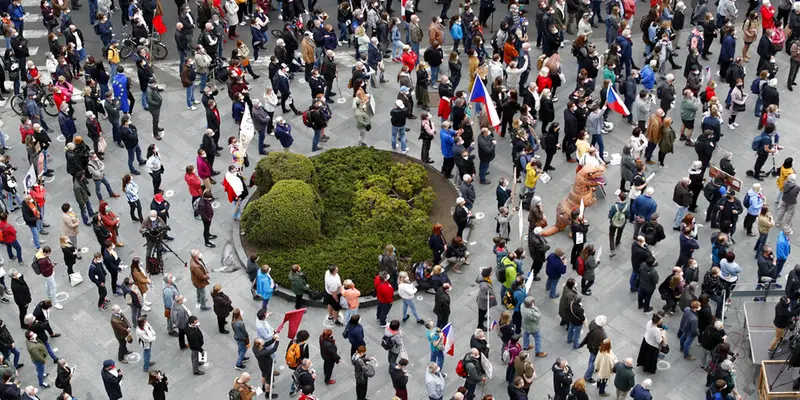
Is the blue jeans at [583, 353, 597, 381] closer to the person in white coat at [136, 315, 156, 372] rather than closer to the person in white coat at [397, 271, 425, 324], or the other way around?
the person in white coat at [397, 271, 425, 324]

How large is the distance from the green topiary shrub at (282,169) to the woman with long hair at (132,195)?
9.62 ft

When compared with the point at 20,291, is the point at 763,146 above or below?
above

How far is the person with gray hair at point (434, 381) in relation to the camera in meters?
22.2

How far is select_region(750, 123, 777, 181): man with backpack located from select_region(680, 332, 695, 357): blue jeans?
710cm

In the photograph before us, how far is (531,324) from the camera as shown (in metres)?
23.9

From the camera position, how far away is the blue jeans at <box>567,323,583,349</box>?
24.5 m

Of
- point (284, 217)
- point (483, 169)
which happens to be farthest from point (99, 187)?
point (483, 169)

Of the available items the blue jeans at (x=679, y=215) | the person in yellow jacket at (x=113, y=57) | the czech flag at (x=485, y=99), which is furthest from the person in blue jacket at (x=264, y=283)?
the person in yellow jacket at (x=113, y=57)

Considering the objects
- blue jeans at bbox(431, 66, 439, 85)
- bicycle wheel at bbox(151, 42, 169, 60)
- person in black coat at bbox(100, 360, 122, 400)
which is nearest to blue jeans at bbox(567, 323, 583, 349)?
person in black coat at bbox(100, 360, 122, 400)

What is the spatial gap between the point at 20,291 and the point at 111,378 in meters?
3.76

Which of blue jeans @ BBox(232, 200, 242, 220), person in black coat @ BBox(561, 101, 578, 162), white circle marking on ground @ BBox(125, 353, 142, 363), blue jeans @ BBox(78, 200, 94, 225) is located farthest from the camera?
person in black coat @ BBox(561, 101, 578, 162)

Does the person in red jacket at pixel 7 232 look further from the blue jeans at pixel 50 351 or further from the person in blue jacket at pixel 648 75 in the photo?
the person in blue jacket at pixel 648 75

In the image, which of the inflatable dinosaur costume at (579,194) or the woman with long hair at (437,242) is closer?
the woman with long hair at (437,242)

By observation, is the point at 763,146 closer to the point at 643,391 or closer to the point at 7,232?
the point at 643,391
